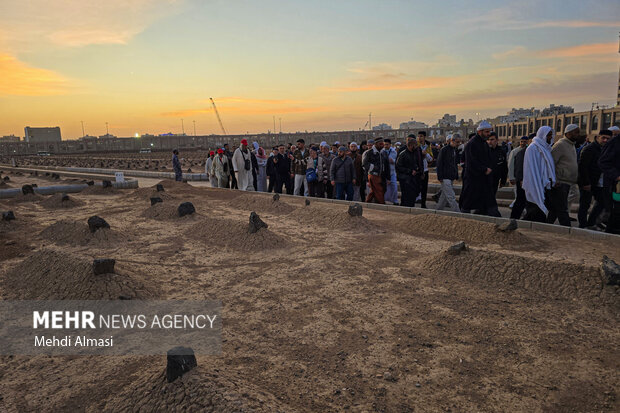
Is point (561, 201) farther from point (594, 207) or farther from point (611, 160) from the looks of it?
point (594, 207)

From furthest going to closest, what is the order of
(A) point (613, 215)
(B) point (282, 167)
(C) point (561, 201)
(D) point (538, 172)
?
(B) point (282, 167)
(C) point (561, 201)
(D) point (538, 172)
(A) point (613, 215)

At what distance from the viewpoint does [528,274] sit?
4.52 metres

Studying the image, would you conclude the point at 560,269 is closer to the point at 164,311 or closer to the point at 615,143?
the point at 615,143

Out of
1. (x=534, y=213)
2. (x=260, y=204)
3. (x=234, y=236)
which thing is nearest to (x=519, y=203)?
(x=534, y=213)

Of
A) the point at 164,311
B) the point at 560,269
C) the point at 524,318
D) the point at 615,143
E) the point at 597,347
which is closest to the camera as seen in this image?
the point at 597,347

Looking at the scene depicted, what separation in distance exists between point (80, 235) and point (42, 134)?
150 m

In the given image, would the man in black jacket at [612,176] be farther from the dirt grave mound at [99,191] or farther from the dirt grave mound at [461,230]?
the dirt grave mound at [99,191]

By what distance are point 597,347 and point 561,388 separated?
819 millimetres

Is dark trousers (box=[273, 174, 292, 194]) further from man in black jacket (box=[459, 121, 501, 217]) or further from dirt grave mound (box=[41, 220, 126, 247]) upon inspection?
man in black jacket (box=[459, 121, 501, 217])

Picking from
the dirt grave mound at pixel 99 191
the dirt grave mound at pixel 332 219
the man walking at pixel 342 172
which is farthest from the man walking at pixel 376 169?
the dirt grave mound at pixel 99 191

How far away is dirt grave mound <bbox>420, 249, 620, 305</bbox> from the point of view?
408 centimetres

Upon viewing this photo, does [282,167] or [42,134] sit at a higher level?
[42,134]

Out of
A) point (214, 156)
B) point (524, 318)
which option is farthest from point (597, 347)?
point (214, 156)

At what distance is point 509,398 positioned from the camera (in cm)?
253
